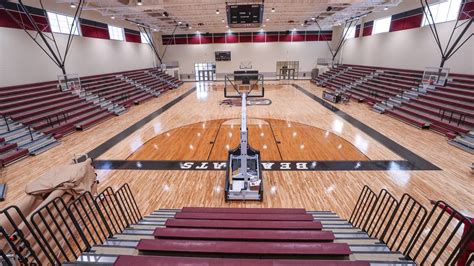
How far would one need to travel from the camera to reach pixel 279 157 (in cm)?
741

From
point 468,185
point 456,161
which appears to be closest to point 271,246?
point 468,185

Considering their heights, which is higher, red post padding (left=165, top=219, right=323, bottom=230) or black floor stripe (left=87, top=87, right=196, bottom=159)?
red post padding (left=165, top=219, right=323, bottom=230)

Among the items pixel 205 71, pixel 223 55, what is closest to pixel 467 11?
pixel 223 55

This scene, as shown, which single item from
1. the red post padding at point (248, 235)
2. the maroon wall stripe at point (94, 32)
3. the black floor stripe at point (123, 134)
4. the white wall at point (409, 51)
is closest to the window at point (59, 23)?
Answer: the maroon wall stripe at point (94, 32)

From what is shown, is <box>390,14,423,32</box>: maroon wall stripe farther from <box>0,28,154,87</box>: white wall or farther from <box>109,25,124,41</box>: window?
<box>109,25,124,41</box>: window

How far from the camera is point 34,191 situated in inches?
156

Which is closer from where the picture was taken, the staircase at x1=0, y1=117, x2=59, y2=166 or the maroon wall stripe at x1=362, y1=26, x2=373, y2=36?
the staircase at x1=0, y1=117, x2=59, y2=166

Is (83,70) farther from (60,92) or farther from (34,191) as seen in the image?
(34,191)

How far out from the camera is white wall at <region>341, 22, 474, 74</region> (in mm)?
10974

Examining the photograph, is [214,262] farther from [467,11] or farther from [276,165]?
[467,11]

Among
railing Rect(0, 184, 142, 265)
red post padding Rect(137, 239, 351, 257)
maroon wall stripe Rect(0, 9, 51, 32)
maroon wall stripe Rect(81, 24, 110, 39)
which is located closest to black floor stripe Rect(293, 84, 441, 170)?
red post padding Rect(137, 239, 351, 257)

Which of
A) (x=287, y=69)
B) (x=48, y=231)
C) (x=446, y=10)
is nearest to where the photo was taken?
(x=48, y=231)

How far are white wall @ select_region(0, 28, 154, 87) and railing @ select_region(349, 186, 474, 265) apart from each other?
1416 centimetres

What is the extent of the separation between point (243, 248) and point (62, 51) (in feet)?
50.5
